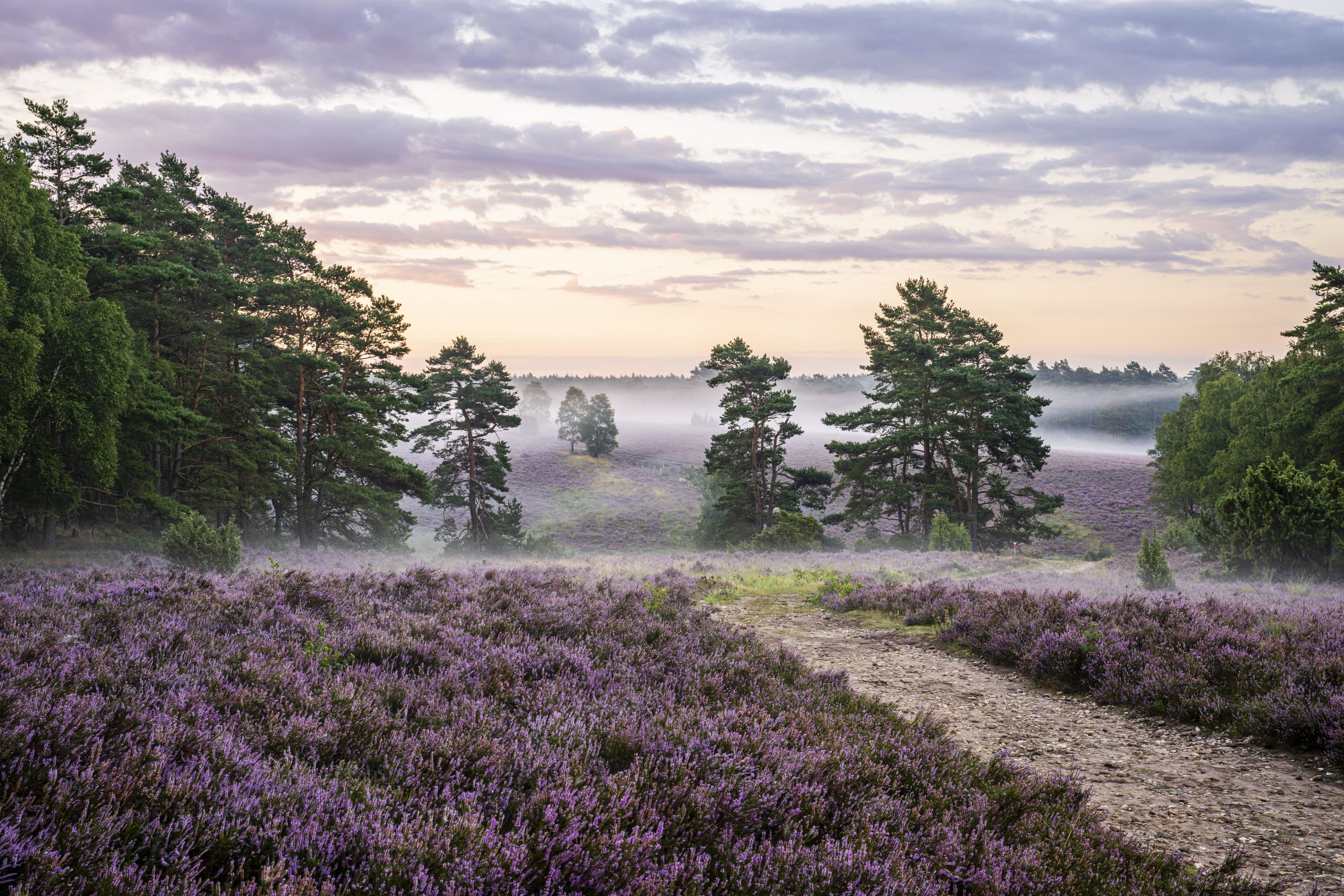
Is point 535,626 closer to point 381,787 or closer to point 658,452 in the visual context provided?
point 381,787

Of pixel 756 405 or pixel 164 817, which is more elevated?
pixel 756 405

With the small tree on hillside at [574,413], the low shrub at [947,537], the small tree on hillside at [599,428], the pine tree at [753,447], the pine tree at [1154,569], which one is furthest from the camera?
the small tree on hillside at [574,413]

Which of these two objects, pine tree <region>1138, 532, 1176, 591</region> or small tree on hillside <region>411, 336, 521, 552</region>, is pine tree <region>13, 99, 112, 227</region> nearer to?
small tree on hillside <region>411, 336, 521, 552</region>

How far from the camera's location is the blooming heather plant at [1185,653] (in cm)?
539

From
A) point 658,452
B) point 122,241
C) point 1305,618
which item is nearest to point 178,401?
point 122,241

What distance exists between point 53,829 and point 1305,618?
1180 cm

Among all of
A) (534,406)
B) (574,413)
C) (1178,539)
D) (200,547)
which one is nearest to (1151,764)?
(200,547)

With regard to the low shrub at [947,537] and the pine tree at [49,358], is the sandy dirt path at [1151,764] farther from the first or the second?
the pine tree at [49,358]

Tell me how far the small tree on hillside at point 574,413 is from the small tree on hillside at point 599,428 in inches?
41.1

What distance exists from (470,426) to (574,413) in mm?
46855

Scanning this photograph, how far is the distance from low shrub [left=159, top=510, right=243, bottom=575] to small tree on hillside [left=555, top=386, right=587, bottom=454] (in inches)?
2628

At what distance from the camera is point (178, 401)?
24.5 m

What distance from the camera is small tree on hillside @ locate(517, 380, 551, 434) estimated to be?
120562mm

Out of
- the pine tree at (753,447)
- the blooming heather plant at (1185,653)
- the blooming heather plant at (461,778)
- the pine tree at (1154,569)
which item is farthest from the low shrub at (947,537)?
the blooming heather plant at (461,778)
